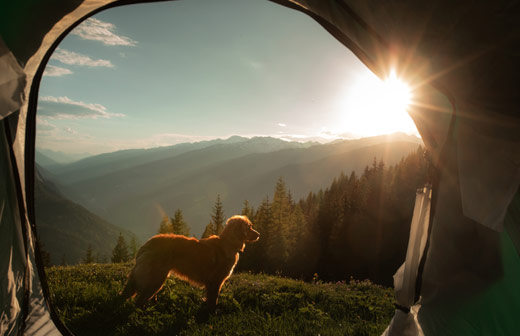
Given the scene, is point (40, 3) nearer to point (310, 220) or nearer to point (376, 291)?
point (376, 291)

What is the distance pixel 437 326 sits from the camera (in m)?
2.14

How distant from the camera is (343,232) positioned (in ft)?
148

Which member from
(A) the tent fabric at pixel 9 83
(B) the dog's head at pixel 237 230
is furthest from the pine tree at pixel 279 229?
(A) the tent fabric at pixel 9 83

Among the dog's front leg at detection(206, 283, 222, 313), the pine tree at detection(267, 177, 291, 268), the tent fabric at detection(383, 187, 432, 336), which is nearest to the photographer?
the tent fabric at detection(383, 187, 432, 336)

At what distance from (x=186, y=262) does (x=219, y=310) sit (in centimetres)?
99

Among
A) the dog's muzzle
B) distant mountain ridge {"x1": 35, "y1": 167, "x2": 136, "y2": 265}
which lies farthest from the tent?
distant mountain ridge {"x1": 35, "y1": 167, "x2": 136, "y2": 265}

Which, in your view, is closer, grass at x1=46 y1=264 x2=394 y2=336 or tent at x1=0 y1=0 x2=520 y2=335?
tent at x1=0 y1=0 x2=520 y2=335

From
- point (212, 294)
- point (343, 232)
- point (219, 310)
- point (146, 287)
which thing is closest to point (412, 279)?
point (219, 310)

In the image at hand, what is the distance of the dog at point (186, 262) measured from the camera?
4.25 meters

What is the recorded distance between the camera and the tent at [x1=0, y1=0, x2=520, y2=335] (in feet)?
5.17

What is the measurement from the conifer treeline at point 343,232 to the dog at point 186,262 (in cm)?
3367

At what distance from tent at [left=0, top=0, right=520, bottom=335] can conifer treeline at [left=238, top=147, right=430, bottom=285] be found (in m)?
36.4

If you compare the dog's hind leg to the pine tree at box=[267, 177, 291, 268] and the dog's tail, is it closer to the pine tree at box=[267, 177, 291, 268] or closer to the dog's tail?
the dog's tail

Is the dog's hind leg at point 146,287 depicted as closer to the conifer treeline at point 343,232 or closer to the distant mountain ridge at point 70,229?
the conifer treeline at point 343,232
